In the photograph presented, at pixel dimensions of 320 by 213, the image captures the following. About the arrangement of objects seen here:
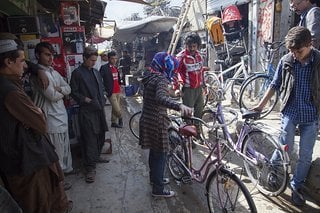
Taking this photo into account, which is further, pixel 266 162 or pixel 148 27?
pixel 148 27

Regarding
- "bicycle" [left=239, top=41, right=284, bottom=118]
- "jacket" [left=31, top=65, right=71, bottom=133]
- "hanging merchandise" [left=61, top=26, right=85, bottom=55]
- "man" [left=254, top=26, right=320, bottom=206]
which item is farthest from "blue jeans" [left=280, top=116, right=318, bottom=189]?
"hanging merchandise" [left=61, top=26, right=85, bottom=55]

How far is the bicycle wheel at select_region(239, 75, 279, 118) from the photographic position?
21.8 feet

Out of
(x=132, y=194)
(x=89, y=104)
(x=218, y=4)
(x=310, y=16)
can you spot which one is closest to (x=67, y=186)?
(x=132, y=194)

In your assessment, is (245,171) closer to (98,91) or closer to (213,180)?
(213,180)

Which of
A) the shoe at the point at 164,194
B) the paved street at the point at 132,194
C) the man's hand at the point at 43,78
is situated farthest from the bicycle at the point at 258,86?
the man's hand at the point at 43,78

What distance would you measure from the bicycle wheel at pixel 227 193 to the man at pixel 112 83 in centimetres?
439

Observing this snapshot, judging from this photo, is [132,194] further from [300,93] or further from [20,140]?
[300,93]

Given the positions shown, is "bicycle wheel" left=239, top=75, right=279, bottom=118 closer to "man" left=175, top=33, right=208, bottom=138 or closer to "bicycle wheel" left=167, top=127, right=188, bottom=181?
"man" left=175, top=33, right=208, bottom=138

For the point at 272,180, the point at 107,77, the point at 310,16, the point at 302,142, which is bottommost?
the point at 272,180

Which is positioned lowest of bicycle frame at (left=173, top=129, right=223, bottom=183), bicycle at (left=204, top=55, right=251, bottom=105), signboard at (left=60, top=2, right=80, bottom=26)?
bicycle frame at (left=173, top=129, right=223, bottom=183)

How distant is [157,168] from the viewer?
3895 mm

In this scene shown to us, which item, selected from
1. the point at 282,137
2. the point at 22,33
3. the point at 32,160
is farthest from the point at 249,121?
the point at 22,33

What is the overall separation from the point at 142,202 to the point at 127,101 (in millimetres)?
7943

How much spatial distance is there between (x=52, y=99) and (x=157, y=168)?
1753 mm
